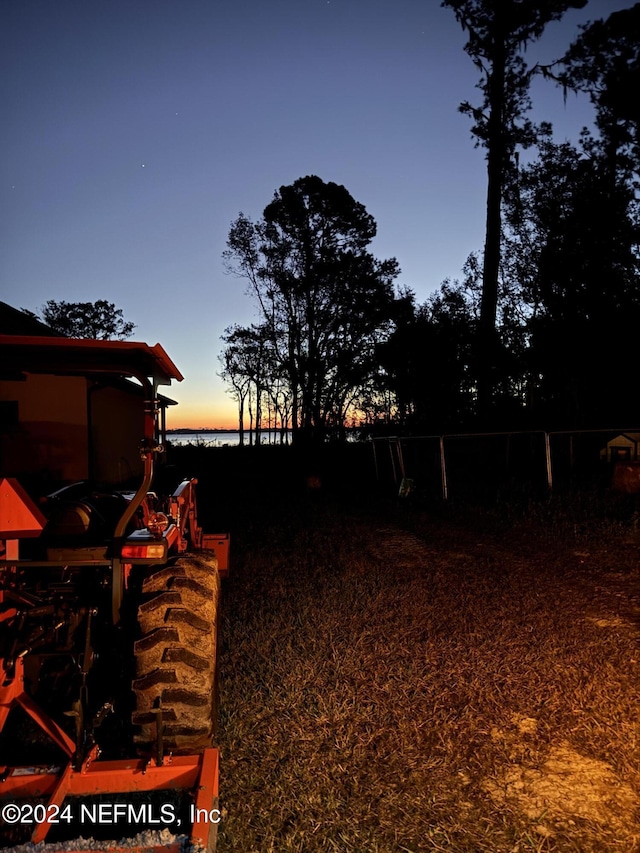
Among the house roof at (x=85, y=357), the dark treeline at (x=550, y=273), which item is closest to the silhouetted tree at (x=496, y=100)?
the dark treeline at (x=550, y=273)

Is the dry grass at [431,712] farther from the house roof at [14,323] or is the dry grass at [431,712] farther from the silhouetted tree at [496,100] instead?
the silhouetted tree at [496,100]

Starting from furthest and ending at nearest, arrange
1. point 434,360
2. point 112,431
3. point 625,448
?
point 434,360 → point 112,431 → point 625,448

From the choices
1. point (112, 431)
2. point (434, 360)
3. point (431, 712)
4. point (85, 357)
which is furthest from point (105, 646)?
point (434, 360)

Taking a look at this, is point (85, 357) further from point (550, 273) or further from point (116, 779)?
point (550, 273)

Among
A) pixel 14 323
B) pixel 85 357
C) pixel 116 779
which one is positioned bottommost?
pixel 116 779

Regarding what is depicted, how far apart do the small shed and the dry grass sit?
809cm

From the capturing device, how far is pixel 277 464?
29.0 meters

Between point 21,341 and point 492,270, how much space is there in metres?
18.9

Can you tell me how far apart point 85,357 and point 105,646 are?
1.87 meters

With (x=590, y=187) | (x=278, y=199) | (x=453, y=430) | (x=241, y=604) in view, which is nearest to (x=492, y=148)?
(x=590, y=187)

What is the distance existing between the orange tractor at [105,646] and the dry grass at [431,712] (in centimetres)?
51

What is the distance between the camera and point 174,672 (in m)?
2.95

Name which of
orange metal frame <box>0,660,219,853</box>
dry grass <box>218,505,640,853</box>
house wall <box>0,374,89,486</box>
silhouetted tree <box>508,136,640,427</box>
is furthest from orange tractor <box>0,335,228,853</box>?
silhouetted tree <box>508,136,640,427</box>

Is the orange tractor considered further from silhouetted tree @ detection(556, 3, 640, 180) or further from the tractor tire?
silhouetted tree @ detection(556, 3, 640, 180)
